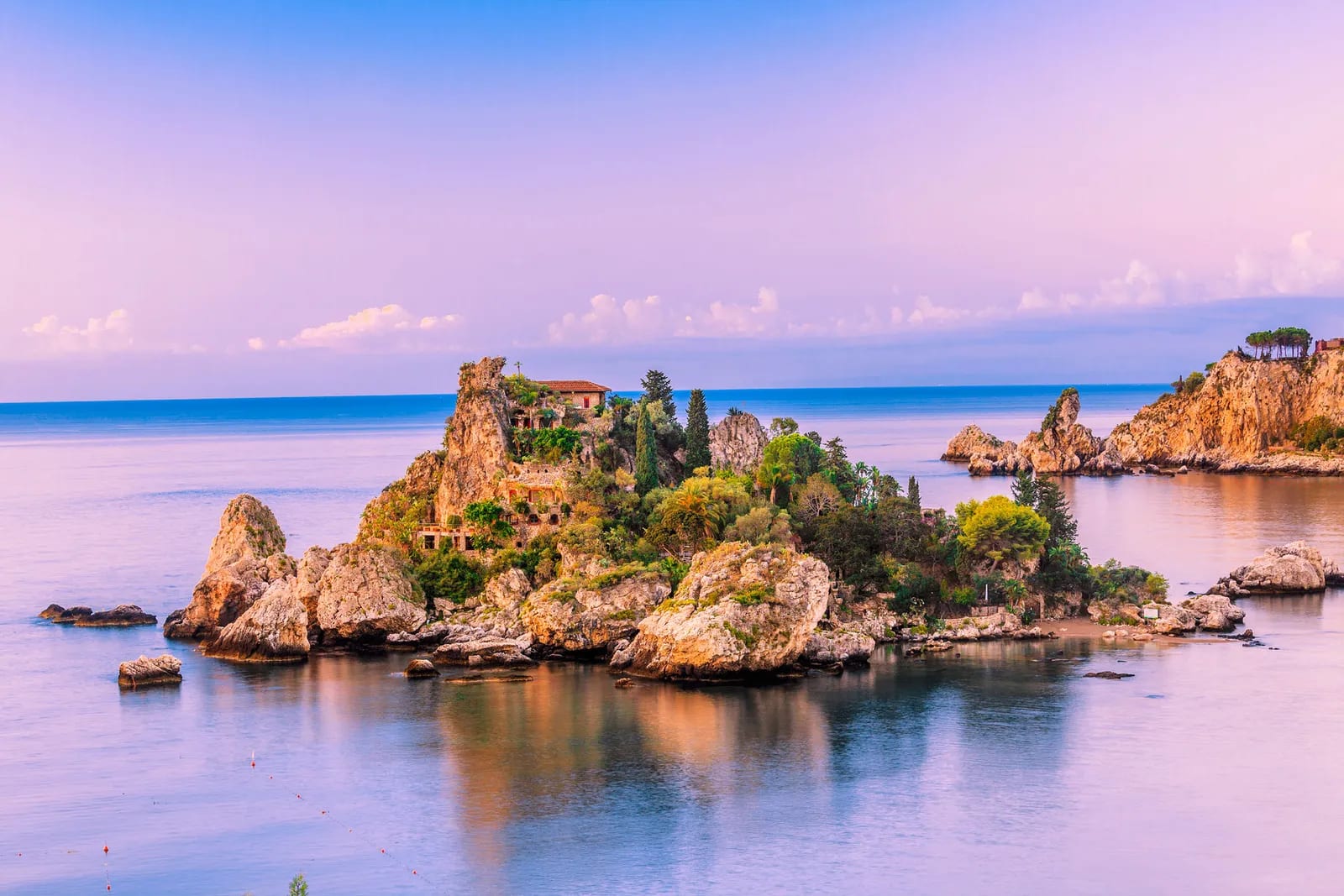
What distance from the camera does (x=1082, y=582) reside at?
8056 centimetres

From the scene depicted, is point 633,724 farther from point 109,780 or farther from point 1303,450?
point 1303,450

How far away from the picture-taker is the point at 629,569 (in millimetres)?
72188

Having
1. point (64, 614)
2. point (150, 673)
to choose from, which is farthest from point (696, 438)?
point (64, 614)

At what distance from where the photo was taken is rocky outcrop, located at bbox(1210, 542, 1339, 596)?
8875 centimetres

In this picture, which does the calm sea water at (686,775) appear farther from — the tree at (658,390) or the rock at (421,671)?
the tree at (658,390)

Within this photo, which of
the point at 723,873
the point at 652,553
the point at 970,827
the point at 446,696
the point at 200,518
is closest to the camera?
the point at 723,873

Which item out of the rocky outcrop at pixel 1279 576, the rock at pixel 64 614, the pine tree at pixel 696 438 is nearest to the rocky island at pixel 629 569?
the pine tree at pixel 696 438

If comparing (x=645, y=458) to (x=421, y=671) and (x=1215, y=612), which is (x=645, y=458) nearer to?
Answer: (x=421, y=671)

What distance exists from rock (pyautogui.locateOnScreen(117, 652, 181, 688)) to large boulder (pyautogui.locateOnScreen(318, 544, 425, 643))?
8.71 meters

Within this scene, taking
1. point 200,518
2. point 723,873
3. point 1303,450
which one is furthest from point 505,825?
point 1303,450

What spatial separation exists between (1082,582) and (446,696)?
38.9m

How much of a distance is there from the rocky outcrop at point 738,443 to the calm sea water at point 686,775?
2666 cm

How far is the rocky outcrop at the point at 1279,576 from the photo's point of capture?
88750 mm

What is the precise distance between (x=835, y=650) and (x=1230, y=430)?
420 feet
